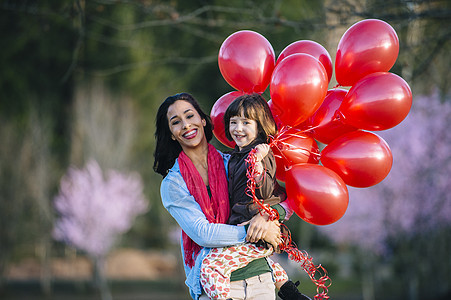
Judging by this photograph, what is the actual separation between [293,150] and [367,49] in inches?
26.2

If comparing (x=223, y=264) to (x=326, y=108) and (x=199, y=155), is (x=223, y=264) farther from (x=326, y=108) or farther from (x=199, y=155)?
(x=326, y=108)

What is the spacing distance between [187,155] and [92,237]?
10337mm

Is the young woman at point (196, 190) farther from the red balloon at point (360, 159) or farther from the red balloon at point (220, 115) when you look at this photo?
the red balloon at point (360, 159)

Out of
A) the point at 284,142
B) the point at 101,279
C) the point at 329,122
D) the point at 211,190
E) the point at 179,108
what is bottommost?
the point at 101,279

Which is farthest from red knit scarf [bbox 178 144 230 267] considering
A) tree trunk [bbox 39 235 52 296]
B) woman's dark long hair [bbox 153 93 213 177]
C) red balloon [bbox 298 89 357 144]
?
tree trunk [bbox 39 235 52 296]

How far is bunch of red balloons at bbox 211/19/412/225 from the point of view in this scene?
2.31 meters

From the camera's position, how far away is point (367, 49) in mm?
2445

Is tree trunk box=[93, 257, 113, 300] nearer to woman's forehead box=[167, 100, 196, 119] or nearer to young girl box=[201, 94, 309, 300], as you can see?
woman's forehead box=[167, 100, 196, 119]

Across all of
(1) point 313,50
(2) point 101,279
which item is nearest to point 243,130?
(1) point 313,50

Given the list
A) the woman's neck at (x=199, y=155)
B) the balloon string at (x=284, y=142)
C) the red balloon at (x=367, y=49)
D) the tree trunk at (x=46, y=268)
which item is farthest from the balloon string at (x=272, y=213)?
the tree trunk at (x=46, y=268)

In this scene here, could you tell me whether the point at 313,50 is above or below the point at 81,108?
below

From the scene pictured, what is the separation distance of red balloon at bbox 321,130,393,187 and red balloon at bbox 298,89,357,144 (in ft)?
0.43

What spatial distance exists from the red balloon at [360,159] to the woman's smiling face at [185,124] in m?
0.71

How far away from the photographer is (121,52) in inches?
687
